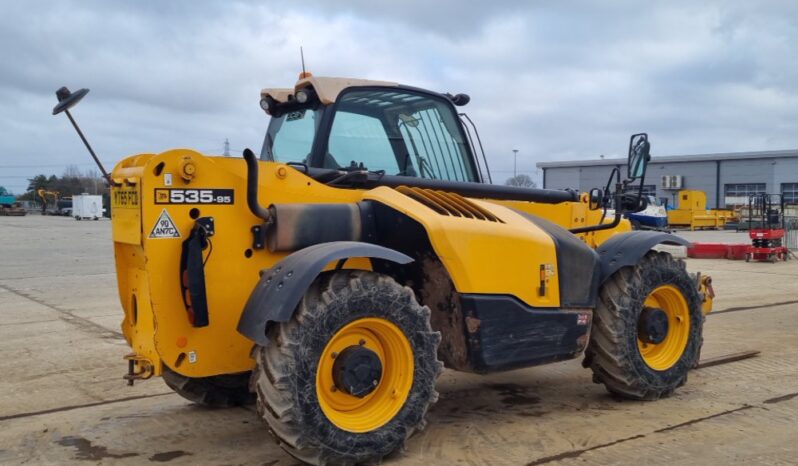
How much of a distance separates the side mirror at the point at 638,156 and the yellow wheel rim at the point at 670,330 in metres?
0.96

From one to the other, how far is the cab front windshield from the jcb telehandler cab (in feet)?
0.05

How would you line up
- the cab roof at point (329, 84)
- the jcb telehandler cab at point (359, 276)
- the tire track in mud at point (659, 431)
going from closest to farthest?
the jcb telehandler cab at point (359, 276)
the tire track in mud at point (659, 431)
the cab roof at point (329, 84)

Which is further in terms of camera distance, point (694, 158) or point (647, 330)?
point (694, 158)

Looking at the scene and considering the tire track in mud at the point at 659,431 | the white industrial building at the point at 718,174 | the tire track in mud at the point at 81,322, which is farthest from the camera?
the white industrial building at the point at 718,174

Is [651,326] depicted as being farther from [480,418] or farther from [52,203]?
[52,203]

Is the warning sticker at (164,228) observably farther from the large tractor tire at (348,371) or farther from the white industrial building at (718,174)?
the white industrial building at (718,174)

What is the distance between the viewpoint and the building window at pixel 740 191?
53750 millimetres

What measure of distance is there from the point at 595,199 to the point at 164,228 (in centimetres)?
383

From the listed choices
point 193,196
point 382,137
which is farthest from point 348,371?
point 382,137

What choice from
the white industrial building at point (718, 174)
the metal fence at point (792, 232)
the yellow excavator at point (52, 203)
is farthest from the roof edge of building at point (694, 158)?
the yellow excavator at point (52, 203)

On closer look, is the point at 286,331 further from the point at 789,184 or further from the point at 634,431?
the point at 789,184

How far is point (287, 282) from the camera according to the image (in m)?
3.94

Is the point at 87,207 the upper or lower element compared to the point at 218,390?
upper

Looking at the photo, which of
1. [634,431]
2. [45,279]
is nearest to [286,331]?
[634,431]
